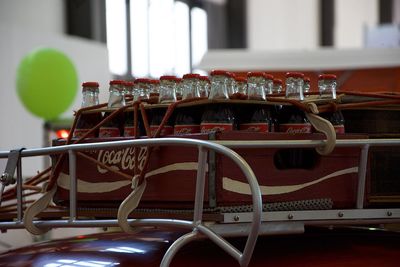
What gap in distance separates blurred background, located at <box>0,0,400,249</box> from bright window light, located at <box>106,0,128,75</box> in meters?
0.01

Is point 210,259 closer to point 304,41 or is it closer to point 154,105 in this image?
point 154,105

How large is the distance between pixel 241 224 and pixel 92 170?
1.01 feet

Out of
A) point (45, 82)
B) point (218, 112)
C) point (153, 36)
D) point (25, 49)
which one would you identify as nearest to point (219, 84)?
point (218, 112)

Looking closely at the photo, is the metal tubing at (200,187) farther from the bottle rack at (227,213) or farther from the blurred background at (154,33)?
the blurred background at (154,33)

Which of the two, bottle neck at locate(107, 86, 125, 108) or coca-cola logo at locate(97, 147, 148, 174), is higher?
bottle neck at locate(107, 86, 125, 108)

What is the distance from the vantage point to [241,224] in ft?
2.97

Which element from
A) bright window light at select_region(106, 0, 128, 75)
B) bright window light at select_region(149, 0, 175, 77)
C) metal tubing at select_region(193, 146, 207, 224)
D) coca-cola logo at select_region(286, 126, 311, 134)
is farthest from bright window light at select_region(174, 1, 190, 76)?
metal tubing at select_region(193, 146, 207, 224)

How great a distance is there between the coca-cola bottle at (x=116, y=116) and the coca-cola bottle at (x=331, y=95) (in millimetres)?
306

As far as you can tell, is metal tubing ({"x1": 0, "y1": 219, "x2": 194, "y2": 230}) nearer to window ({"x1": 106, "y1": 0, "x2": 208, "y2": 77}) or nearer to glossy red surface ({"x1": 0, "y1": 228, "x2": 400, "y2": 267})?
glossy red surface ({"x1": 0, "y1": 228, "x2": 400, "y2": 267})

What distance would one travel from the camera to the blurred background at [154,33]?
705cm

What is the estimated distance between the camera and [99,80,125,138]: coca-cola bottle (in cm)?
118

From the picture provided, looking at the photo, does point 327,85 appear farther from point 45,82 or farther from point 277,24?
point 277,24

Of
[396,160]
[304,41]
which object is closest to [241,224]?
[396,160]

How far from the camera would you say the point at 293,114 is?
1.10 m
